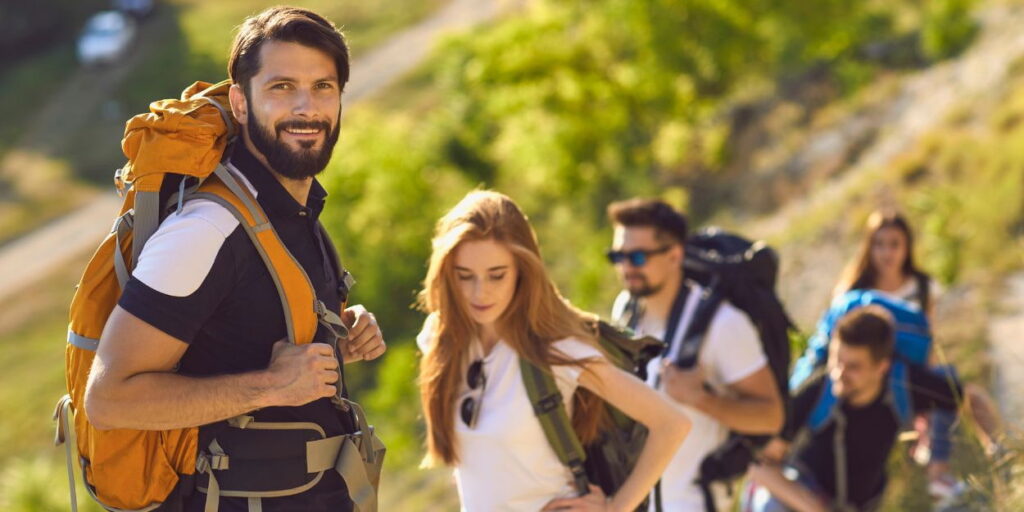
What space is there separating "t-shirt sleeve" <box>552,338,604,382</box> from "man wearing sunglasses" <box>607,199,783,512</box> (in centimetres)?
105

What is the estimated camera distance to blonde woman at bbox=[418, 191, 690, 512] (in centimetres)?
336

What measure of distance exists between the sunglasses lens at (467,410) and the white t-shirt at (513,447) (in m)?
0.02

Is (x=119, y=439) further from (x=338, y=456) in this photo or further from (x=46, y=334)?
(x=46, y=334)

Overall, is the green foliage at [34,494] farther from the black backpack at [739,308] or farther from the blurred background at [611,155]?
the black backpack at [739,308]

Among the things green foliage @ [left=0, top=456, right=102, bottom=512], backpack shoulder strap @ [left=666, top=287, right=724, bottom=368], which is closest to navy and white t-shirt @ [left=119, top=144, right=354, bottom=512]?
backpack shoulder strap @ [left=666, top=287, right=724, bottom=368]

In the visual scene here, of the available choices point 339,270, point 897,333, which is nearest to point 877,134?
point 897,333

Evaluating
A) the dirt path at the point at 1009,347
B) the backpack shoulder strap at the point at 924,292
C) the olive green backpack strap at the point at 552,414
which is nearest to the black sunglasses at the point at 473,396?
the olive green backpack strap at the point at 552,414

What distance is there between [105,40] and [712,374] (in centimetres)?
3943

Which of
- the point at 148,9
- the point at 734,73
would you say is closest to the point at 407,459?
the point at 734,73

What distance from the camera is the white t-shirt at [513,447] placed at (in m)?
3.35

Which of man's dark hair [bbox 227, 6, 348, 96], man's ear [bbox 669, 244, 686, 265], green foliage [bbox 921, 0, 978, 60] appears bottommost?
man's ear [bbox 669, 244, 686, 265]

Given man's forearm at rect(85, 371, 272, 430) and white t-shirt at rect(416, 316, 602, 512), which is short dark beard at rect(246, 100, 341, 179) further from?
white t-shirt at rect(416, 316, 602, 512)

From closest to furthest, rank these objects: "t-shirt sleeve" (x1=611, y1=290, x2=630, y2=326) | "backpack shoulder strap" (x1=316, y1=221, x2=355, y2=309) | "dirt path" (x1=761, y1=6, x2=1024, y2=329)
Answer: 1. "backpack shoulder strap" (x1=316, y1=221, x2=355, y2=309)
2. "t-shirt sleeve" (x1=611, y1=290, x2=630, y2=326)
3. "dirt path" (x1=761, y1=6, x2=1024, y2=329)

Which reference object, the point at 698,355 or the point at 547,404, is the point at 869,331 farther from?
the point at 547,404
